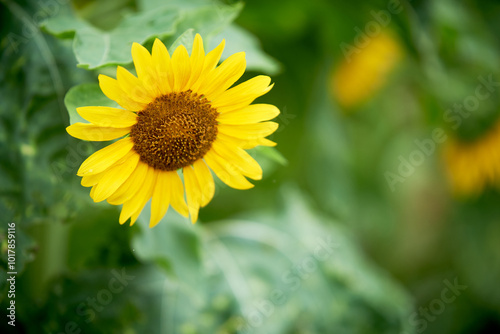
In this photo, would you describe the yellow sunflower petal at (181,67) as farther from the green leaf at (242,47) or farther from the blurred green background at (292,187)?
the green leaf at (242,47)

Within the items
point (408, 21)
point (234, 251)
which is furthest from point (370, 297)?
point (408, 21)

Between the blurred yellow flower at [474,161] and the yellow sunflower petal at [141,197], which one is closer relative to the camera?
the yellow sunflower petal at [141,197]

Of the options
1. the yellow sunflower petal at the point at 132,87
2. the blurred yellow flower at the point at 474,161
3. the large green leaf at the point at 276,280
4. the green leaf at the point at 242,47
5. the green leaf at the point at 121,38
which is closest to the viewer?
the yellow sunflower petal at the point at 132,87

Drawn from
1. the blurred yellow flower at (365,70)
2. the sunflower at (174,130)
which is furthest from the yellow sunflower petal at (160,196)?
the blurred yellow flower at (365,70)

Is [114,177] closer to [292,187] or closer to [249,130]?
[249,130]

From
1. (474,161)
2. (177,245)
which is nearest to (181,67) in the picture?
(177,245)

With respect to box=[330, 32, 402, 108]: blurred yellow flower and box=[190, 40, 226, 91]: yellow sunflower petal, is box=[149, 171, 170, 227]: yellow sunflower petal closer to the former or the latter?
box=[190, 40, 226, 91]: yellow sunflower petal

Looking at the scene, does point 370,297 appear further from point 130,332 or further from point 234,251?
point 130,332

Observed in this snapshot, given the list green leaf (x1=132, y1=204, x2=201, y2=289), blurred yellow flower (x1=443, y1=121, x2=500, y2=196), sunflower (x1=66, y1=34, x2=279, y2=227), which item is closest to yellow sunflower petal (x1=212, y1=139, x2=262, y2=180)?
sunflower (x1=66, y1=34, x2=279, y2=227)
